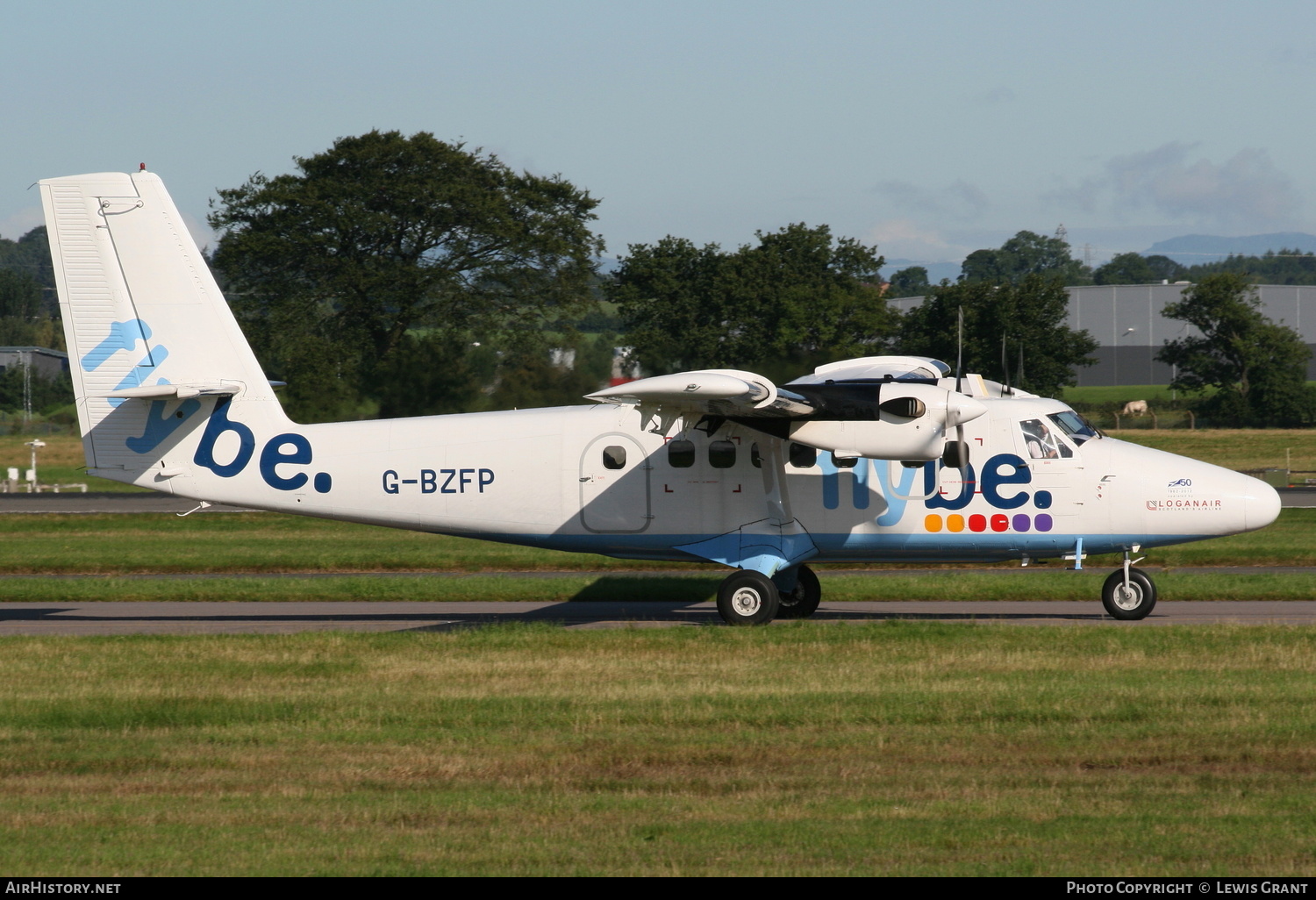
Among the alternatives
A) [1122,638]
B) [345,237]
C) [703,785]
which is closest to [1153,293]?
[345,237]

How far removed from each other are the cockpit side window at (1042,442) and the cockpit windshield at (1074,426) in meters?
0.16

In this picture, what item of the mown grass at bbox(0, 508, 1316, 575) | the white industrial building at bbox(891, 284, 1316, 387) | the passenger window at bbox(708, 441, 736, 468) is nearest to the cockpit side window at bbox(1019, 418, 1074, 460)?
the passenger window at bbox(708, 441, 736, 468)

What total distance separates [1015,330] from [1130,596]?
34754 mm

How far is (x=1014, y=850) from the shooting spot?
777 cm

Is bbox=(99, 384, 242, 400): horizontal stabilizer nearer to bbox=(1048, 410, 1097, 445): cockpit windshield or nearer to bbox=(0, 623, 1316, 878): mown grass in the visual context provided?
bbox=(0, 623, 1316, 878): mown grass

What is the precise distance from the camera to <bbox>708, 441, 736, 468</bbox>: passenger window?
17.8 metres

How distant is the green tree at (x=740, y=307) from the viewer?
2695 centimetres

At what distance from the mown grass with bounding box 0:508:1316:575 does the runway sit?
5.43 meters

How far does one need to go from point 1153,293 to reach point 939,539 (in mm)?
95400

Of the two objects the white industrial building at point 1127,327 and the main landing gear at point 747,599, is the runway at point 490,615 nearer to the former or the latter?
the main landing gear at point 747,599

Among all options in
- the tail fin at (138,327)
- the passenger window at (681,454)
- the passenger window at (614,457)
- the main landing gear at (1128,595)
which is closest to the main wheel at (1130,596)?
the main landing gear at (1128,595)

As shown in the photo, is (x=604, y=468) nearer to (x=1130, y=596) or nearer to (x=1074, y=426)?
(x=1074, y=426)

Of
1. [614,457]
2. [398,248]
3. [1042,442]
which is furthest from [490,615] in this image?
[398,248]
